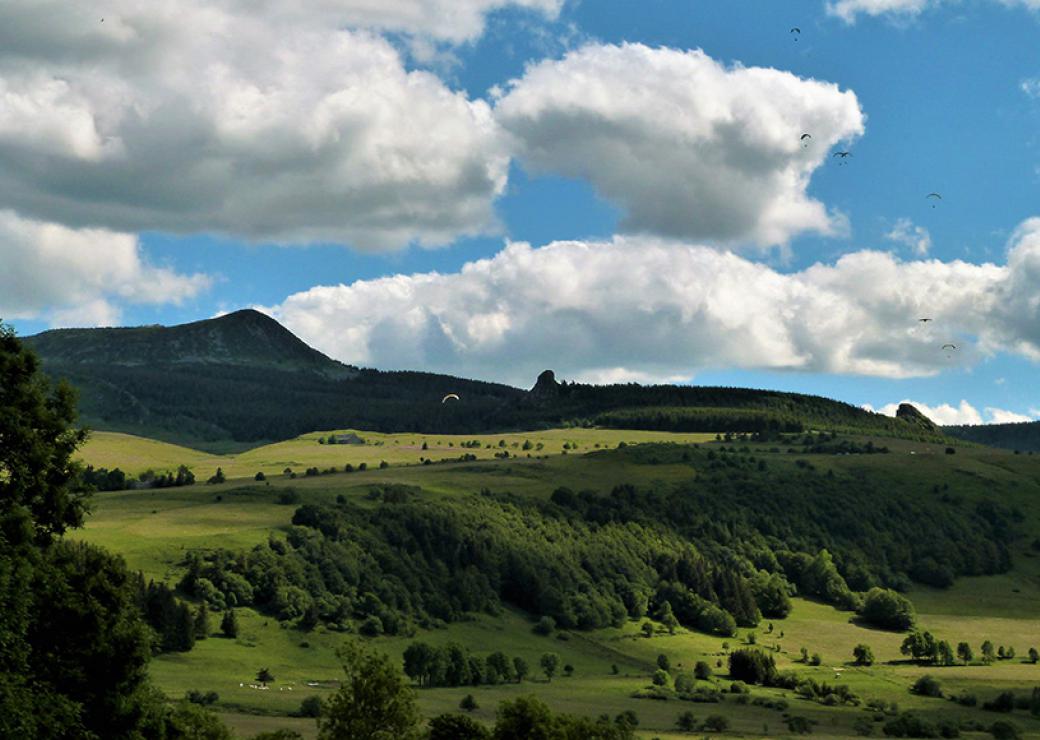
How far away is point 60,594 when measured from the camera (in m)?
63.4

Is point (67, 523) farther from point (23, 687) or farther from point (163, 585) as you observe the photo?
point (163, 585)

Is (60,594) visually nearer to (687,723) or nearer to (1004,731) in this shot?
(687,723)

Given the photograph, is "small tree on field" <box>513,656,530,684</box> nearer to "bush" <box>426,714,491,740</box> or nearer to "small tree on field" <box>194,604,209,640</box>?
"small tree on field" <box>194,604,209,640</box>

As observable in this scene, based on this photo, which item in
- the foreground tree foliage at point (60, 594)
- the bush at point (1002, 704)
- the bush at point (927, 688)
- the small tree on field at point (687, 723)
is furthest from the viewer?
the bush at point (927, 688)

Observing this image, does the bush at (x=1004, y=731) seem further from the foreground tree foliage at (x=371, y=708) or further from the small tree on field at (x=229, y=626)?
the foreground tree foliage at (x=371, y=708)

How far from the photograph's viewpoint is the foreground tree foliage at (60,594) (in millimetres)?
59656

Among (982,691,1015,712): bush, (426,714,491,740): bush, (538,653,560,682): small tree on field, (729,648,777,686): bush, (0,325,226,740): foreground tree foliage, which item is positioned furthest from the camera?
(729,648,777,686): bush

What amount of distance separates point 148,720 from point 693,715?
87282 mm

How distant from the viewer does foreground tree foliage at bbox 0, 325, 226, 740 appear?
5966 centimetres

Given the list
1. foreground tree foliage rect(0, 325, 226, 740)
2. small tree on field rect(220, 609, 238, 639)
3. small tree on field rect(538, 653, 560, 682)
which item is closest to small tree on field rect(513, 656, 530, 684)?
small tree on field rect(538, 653, 560, 682)

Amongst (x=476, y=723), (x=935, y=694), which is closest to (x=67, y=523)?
(x=476, y=723)

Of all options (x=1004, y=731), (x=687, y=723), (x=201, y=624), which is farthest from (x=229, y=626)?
(x=1004, y=731)

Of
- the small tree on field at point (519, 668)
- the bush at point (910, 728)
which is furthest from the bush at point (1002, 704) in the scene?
the small tree on field at point (519, 668)

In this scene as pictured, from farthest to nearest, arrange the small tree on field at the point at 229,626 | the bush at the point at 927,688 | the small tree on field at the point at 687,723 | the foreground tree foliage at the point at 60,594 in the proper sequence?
the bush at the point at 927,688
the small tree on field at the point at 229,626
the small tree on field at the point at 687,723
the foreground tree foliage at the point at 60,594
